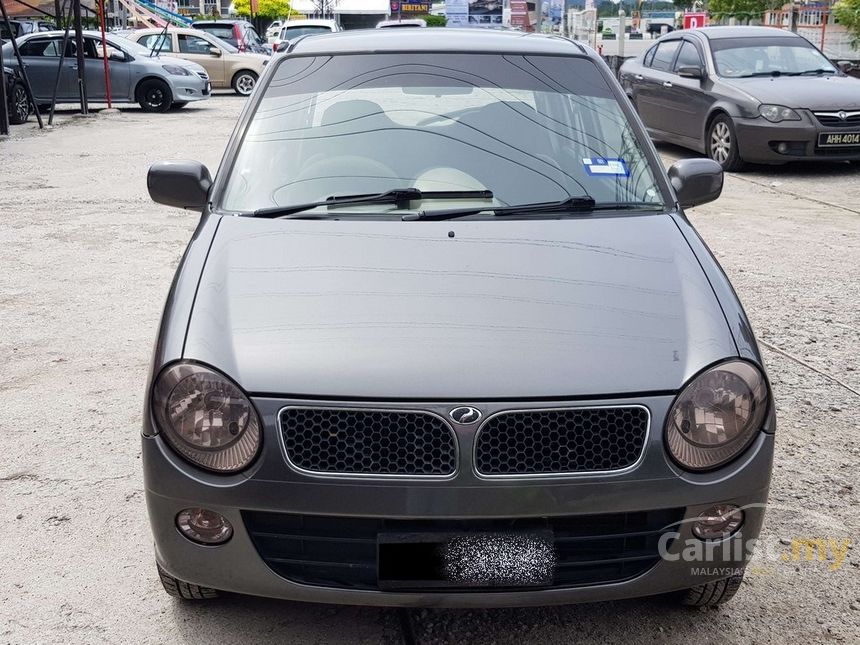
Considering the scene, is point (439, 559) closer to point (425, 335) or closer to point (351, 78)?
point (425, 335)

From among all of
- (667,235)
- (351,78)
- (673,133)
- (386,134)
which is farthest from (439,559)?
(673,133)

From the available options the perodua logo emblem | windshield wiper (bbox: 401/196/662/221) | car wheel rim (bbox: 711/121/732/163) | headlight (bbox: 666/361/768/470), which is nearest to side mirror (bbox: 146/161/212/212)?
windshield wiper (bbox: 401/196/662/221)

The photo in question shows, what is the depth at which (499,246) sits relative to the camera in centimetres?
298

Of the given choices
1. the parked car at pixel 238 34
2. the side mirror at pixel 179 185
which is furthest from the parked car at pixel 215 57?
the side mirror at pixel 179 185

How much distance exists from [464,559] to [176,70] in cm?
1885

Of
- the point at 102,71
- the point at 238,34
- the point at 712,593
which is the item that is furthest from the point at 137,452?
the point at 238,34

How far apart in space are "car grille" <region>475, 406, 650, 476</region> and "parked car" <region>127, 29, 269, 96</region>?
891 inches

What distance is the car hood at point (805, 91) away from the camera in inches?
419

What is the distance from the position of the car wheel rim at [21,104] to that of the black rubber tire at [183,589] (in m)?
15.5

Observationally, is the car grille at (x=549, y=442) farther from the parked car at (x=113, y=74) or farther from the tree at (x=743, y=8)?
the tree at (x=743, y=8)

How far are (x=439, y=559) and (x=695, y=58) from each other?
35.9 feet

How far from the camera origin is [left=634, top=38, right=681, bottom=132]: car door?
12508mm

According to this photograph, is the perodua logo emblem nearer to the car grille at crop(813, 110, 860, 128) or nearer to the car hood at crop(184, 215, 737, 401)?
the car hood at crop(184, 215, 737, 401)

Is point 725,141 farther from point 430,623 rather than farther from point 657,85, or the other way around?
point 430,623
